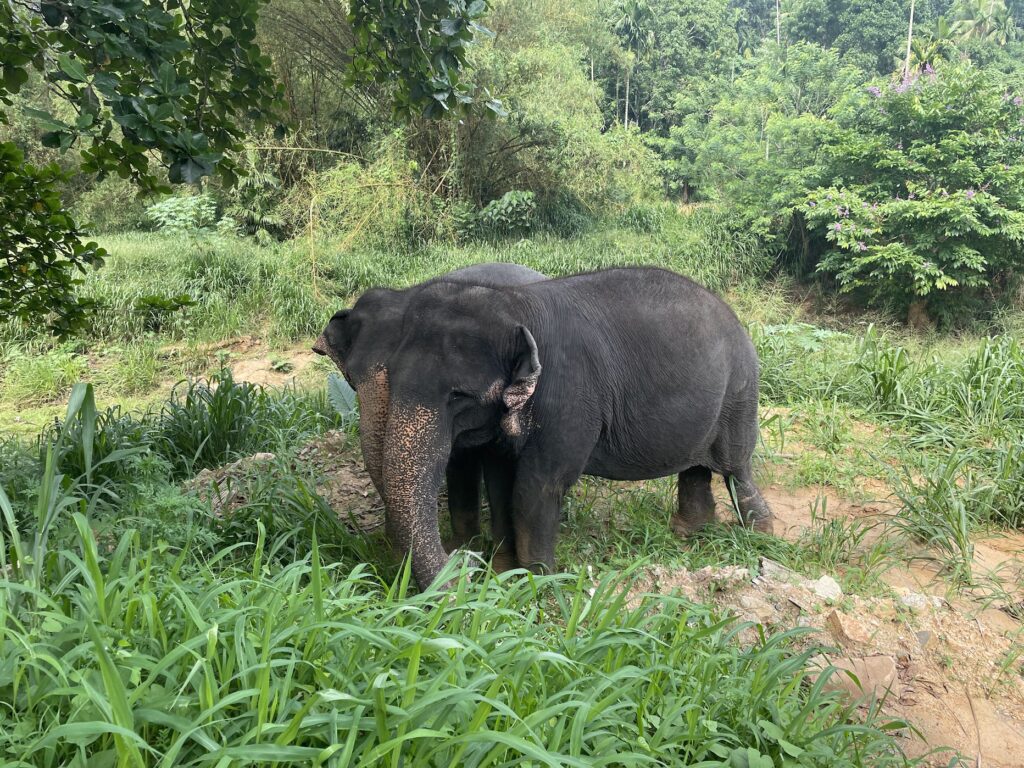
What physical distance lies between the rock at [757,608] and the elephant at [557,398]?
81 cm

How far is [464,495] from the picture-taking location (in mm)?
3703

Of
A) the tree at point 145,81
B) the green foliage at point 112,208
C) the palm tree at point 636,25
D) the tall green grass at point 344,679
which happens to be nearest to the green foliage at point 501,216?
the green foliage at point 112,208

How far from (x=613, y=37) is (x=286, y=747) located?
Result: 2668 centimetres

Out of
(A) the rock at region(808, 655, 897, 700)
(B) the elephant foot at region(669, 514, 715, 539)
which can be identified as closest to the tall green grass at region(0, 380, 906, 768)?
(A) the rock at region(808, 655, 897, 700)

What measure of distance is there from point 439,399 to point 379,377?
0.81ft

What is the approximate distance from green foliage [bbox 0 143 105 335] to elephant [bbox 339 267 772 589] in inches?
53.1

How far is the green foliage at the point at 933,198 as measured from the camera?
12055 mm

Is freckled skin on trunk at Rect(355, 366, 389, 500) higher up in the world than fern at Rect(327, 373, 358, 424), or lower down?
higher up

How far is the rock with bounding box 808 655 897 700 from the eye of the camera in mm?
2787

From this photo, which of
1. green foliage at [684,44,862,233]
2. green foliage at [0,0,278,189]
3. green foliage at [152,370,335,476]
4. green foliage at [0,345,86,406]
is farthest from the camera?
green foliage at [684,44,862,233]

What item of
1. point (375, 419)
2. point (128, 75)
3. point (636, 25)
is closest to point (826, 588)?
point (375, 419)

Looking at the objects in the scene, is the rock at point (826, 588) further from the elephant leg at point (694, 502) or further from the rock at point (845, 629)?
the elephant leg at point (694, 502)

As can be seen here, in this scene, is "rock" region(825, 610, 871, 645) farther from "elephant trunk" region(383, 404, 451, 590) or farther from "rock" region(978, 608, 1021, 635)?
"elephant trunk" region(383, 404, 451, 590)

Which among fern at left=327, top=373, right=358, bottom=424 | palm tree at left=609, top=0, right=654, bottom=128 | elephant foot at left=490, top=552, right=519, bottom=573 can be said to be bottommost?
elephant foot at left=490, top=552, right=519, bottom=573
